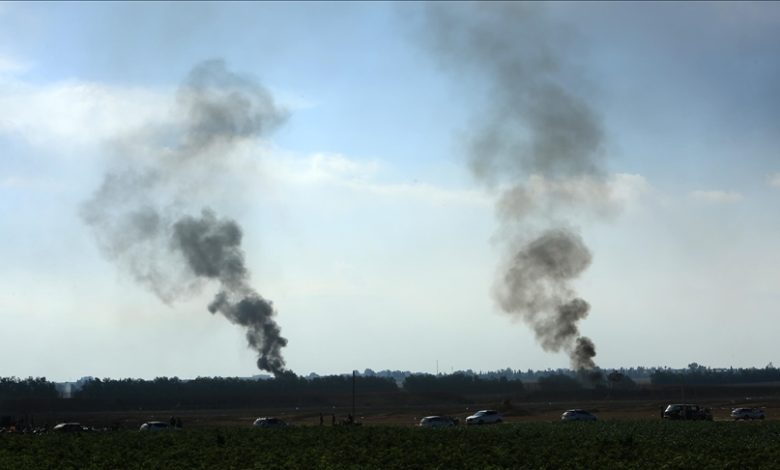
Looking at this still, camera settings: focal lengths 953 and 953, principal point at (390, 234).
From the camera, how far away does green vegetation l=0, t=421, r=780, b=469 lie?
4728 cm

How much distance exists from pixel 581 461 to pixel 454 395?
3999 inches

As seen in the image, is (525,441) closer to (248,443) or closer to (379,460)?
(379,460)

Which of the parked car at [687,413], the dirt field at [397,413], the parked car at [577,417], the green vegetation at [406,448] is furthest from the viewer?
the dirt field at [397,413]

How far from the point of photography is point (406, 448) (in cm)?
5394

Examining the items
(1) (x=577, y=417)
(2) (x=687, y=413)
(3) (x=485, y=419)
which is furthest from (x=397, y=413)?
(2) (x=687, y=413)

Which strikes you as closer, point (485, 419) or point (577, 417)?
point (577, 417)

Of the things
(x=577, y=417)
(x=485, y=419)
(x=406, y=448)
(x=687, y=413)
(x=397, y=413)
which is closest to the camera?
(x=406, y=448)

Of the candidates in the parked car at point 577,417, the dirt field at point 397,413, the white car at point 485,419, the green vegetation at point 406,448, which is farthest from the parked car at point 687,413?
the white car at point 485,419

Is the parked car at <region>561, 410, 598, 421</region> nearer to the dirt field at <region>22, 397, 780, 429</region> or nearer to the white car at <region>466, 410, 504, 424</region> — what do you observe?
the white car at <region>466, 410, 504, 424</region>

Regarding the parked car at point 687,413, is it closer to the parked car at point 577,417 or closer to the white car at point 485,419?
the parked car at point 577,417

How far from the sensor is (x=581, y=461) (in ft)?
155

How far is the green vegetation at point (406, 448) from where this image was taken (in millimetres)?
47281

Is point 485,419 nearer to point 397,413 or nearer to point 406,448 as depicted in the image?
point 397,413

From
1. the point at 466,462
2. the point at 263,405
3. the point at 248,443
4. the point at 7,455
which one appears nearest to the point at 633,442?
the point at 466,462
